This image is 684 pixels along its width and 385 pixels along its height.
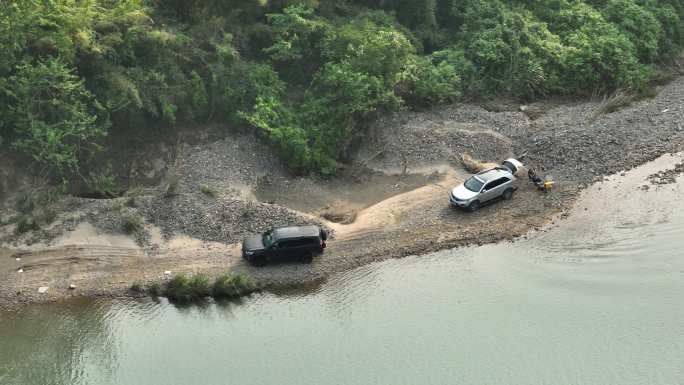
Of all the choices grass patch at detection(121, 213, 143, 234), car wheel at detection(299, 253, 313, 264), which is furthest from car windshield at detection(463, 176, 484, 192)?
grass patch at detection(121, 213, 143, 234)

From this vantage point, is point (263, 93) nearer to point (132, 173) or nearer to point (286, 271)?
point (132, 173)

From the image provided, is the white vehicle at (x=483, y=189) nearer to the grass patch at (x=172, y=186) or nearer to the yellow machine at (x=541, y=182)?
the yellow machine at (x=541, y=182)

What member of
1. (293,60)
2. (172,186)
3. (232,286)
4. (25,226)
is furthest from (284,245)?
(293,60)

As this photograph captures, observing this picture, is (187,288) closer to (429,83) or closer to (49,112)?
(49,112)

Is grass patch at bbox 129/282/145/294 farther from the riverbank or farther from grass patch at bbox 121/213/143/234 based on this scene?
grass patch at bbox 121/213/143/234

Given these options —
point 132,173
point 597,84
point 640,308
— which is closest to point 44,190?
point 132,173

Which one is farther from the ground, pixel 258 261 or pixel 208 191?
pixel 208 191
